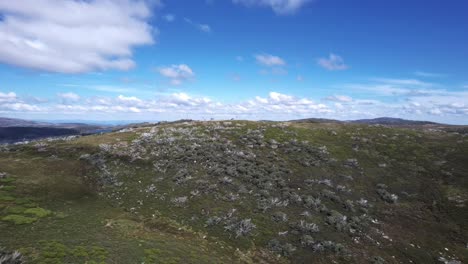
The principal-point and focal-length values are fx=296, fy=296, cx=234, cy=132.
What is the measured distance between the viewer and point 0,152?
138 feet

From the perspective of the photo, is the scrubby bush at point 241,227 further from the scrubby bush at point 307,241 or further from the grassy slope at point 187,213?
the scrubby bush at point 307,241

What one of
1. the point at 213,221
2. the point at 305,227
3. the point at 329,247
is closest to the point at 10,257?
the point at 213,221

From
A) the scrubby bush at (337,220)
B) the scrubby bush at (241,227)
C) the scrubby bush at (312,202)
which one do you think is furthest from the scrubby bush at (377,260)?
the scrubby bush at (241,227)

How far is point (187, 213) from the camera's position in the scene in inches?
1164

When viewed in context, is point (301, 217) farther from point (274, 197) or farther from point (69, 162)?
point (69, 162)

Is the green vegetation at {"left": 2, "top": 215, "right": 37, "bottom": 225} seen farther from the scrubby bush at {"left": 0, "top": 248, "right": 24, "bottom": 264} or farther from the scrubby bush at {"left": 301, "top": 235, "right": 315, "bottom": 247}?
the scrubby bush at {"left": 301, "top": 235, "right": 315, "bottom": 247}

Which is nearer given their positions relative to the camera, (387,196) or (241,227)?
(241,227)

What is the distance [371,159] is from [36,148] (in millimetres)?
52268

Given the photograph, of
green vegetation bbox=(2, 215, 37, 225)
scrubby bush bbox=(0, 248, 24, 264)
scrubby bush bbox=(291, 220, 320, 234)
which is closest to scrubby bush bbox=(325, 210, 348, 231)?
scrubby bush bbox=(291, 220, 320, 234)

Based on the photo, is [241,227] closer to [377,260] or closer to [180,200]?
[180,200]

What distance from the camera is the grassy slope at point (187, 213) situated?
21562 mm

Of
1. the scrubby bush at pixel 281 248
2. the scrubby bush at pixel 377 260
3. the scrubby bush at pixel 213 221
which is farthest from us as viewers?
the scrubby bush at pixel 213 221

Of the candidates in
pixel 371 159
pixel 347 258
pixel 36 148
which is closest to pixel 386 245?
pixel 347 258

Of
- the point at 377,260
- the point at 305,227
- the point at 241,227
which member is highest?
the point at 241,227
